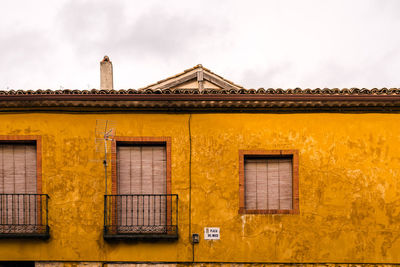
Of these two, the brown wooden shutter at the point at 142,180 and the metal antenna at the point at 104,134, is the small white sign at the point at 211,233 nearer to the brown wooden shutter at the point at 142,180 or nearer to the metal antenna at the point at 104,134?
the brown wooden shutter at the point at 142,180

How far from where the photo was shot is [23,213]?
694 cm

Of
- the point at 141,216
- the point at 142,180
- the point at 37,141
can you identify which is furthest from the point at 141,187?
the point at 37,141

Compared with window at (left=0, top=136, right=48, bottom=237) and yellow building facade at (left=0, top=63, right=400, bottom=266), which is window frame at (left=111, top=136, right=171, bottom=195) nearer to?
yellow building facade at (left=0, top=63, right=400, bottom=266)

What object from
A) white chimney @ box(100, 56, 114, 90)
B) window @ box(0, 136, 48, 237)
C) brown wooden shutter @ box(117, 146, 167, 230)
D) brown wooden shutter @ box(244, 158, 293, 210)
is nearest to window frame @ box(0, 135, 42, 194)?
window @ box(0, 136, 48, 237)

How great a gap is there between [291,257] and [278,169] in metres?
1.82

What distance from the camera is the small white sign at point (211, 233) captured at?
6809 millimetres

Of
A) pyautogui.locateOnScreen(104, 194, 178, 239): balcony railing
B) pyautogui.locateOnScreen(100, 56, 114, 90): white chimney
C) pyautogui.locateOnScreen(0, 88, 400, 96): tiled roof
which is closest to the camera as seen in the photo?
pyautogui.locateOnScreen(0, 88, 400, 96): tiled roof

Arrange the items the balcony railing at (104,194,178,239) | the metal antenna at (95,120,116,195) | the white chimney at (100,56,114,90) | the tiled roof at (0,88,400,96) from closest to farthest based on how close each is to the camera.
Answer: the tiled roof at (0,88,400,96)
the balcony railing at (104,194,178,239)
the metal antenna at (95,120,116,195)
the white chimney at (100,56,114,90)

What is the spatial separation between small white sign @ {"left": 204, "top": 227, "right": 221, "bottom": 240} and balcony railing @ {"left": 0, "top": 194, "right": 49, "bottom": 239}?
3.32 metres

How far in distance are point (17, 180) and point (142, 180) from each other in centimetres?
266

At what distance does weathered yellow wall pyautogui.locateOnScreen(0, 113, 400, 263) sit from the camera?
675cm

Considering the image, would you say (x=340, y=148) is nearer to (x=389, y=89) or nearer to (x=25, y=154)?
(x=389, y=89)

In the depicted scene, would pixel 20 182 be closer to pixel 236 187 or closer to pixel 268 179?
pixel 236 187

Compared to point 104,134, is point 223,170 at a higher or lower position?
lower
